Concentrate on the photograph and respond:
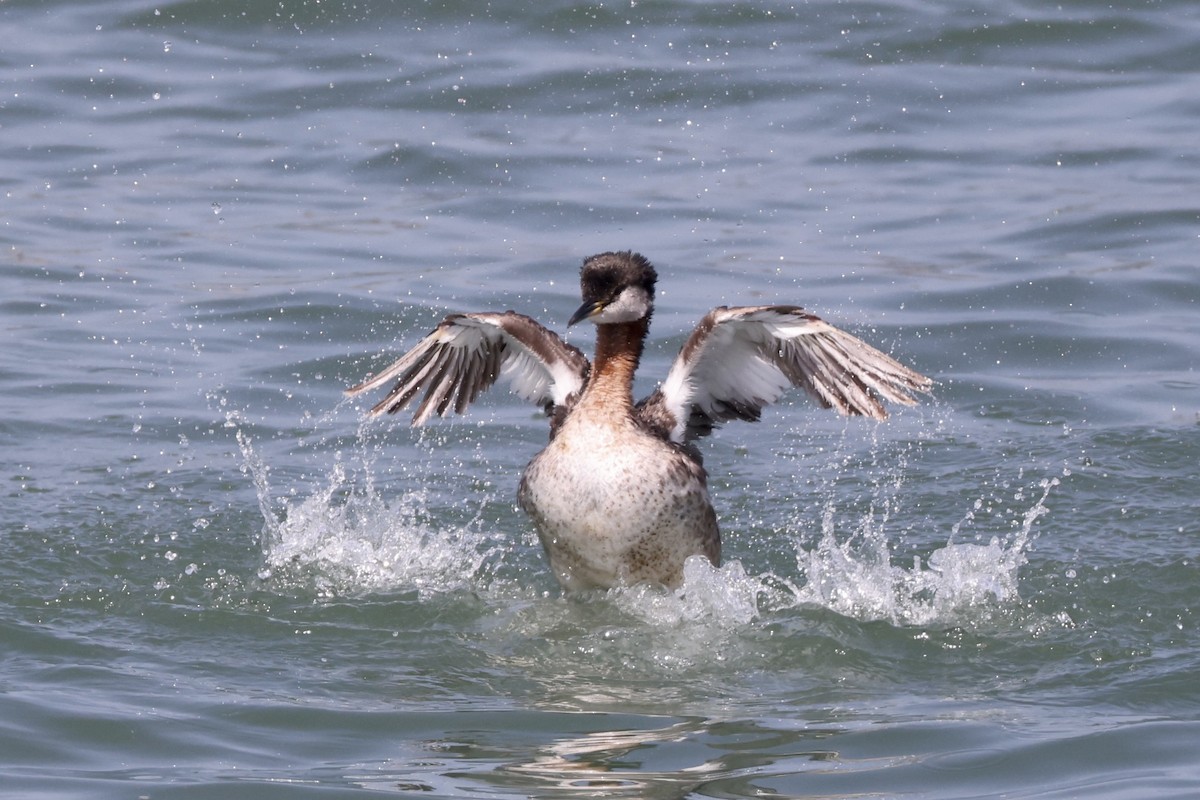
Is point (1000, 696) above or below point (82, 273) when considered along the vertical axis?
below

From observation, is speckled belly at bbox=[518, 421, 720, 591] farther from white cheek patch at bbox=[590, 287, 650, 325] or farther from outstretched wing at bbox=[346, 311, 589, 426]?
outstretched wing at bbox=[346, 311, 589, 426]

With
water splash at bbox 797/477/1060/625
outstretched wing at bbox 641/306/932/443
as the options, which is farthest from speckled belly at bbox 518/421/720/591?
water splash at bbox 797/477/1060/625

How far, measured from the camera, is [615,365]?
299 inches

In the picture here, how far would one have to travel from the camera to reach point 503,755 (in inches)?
231

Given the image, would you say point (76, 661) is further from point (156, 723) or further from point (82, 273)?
point (82, 273)

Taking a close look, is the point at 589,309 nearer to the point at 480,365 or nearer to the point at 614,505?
the point at 614,505

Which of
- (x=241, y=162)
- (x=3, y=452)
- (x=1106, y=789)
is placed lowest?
(x=1106, y=789)

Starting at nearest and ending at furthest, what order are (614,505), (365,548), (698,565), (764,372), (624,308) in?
(614,505) → (698,565) → (624,308) → (764,372) → (365,548)

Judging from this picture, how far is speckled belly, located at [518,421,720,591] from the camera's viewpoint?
7.25 m

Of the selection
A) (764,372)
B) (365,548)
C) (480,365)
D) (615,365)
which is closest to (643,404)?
(615,365)

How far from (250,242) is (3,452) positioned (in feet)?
14.4

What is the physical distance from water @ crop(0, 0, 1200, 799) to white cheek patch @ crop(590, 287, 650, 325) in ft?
3.51

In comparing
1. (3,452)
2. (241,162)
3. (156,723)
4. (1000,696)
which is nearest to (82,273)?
(241,162)

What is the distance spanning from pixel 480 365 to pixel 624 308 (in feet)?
3.47
